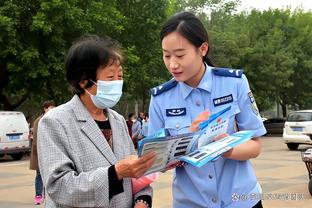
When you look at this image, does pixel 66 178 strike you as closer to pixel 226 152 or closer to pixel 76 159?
pixel 76 159

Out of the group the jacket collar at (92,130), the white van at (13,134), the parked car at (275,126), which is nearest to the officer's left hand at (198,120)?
the jacket collar at (92,130)

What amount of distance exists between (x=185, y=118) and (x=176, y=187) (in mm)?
335

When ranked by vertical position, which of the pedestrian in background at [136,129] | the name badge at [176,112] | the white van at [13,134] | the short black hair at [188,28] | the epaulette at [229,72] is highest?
the short black hair at [188,28]

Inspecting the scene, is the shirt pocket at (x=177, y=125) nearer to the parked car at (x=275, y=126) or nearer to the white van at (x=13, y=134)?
the white van at (x=13, y=134)

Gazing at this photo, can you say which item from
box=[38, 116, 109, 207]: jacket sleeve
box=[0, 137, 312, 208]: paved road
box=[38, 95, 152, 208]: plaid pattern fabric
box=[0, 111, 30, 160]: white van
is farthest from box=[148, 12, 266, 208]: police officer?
box=[0, 111, 30, 160]: white van

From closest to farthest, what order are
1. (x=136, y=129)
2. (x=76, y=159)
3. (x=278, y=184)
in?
(x=76, y=159) < (x=278, y=184) < (x=136, y=129)

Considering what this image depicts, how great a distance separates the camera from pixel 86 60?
8.02 feet

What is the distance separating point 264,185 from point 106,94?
23.8ft

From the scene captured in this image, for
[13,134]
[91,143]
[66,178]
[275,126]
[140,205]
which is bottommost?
[275,126]

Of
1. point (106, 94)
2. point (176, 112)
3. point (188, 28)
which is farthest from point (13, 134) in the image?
point (188, 28)

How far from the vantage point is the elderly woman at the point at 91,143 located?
7.18ft

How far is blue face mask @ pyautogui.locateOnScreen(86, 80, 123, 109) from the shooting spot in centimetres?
247

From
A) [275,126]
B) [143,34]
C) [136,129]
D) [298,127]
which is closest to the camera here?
[298,127]

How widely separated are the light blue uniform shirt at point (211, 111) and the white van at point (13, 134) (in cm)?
1423
